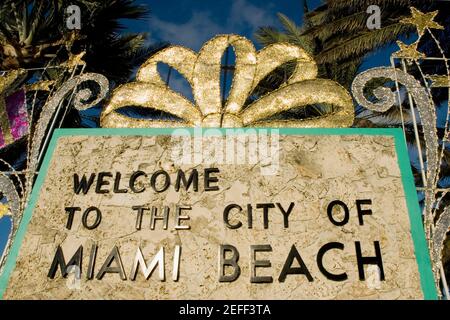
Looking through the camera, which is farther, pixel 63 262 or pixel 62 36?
pixel 62 36

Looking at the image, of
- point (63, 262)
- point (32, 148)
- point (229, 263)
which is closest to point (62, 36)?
point (32, 148)

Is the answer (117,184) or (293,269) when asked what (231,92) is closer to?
(117,184)

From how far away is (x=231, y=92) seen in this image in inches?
180

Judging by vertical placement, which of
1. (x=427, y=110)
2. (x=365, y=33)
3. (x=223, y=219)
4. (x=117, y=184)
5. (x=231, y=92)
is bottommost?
(x=223, y=219)

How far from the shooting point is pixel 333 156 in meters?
3.99

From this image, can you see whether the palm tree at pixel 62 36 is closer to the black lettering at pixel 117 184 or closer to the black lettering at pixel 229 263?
the black lettering at pixel 117 184

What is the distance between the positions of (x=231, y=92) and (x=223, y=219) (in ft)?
5.22

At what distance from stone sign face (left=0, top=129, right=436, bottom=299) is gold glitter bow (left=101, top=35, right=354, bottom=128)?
8.9 inches

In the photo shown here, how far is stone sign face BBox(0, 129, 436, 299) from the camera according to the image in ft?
11.0

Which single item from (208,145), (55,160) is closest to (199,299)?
(208,145)

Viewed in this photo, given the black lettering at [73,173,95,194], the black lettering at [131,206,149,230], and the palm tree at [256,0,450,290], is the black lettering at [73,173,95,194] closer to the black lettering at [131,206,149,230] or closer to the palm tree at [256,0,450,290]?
the black lettering at [131,206,149,230]

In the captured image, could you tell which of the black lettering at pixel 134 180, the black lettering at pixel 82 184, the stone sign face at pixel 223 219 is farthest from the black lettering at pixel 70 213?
the black lettering at pixel 134 180

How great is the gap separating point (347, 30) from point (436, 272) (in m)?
6.94

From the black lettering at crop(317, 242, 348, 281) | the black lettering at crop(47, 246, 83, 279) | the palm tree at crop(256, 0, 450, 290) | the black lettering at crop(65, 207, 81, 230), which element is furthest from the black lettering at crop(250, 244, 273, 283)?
the palm tree at crop(256, 0, 450, 290)
